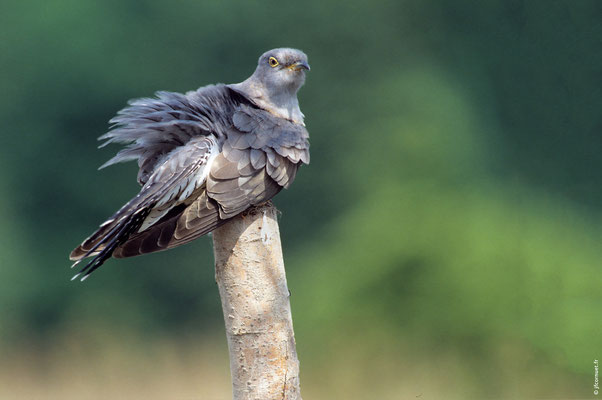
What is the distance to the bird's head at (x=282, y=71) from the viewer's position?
232 centimetres

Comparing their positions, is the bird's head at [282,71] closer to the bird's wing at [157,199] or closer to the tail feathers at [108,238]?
the bird's wing at [157,199]

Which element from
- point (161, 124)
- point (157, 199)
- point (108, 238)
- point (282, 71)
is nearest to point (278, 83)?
point (282, 71)

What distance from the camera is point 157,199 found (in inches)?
72.1

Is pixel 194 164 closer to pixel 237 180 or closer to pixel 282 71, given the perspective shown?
pixel 237 180

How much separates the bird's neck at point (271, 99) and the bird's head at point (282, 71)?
0.03 feet

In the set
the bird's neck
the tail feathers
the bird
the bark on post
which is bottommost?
the bark on post

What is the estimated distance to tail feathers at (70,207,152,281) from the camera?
179cm

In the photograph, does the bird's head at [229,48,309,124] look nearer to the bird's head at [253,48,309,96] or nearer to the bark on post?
the bird's head at [253,48,309,96]

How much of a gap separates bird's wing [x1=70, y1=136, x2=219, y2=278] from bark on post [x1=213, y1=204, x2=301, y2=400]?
0.15 metres

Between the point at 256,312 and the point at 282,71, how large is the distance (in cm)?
88

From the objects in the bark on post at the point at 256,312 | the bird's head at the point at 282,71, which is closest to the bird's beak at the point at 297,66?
the bird's head at the point at 282,71

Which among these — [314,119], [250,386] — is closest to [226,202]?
[250,386]

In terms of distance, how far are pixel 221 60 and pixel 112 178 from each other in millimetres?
837

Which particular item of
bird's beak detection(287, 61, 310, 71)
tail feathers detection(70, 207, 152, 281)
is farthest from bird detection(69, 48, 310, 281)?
bird's beak detection(287, 61, 310, 71)
